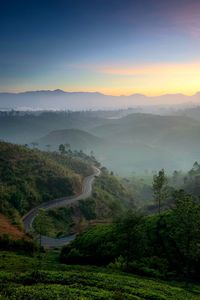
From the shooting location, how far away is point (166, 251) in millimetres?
74375

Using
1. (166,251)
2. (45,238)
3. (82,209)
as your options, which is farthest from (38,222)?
(82,209)

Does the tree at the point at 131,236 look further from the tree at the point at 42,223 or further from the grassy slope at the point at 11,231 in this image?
the grassy slope at the point at 11,231

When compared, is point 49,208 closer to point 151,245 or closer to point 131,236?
point 151,245

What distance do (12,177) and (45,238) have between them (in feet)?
232

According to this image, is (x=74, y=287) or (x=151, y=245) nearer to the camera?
(x=74, y=287)

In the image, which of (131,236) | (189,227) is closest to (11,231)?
(131,236)

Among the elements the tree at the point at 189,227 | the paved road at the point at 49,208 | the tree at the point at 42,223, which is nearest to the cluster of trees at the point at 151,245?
the tree at the point at 189,227

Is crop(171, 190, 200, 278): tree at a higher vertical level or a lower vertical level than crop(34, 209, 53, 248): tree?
higher

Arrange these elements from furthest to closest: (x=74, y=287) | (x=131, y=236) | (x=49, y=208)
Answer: (x=49, y=208) → (x=131, y=236) → (x=74, y=287)

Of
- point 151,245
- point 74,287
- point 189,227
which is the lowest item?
point 151,245

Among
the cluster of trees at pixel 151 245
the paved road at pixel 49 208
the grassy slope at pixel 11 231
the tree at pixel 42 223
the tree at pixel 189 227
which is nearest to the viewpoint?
the tree at pixel 189 227

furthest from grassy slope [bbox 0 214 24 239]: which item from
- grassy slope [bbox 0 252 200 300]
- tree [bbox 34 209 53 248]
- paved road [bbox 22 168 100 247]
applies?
grassy slope [bbox 0 252 200 300]

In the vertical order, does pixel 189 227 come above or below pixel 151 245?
above

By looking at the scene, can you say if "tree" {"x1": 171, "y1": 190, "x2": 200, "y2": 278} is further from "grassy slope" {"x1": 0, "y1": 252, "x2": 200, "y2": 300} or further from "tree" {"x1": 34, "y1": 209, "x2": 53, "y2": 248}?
"tree" {"x1": 34, "y1": 209, "x2": 53, "y2": 248}
